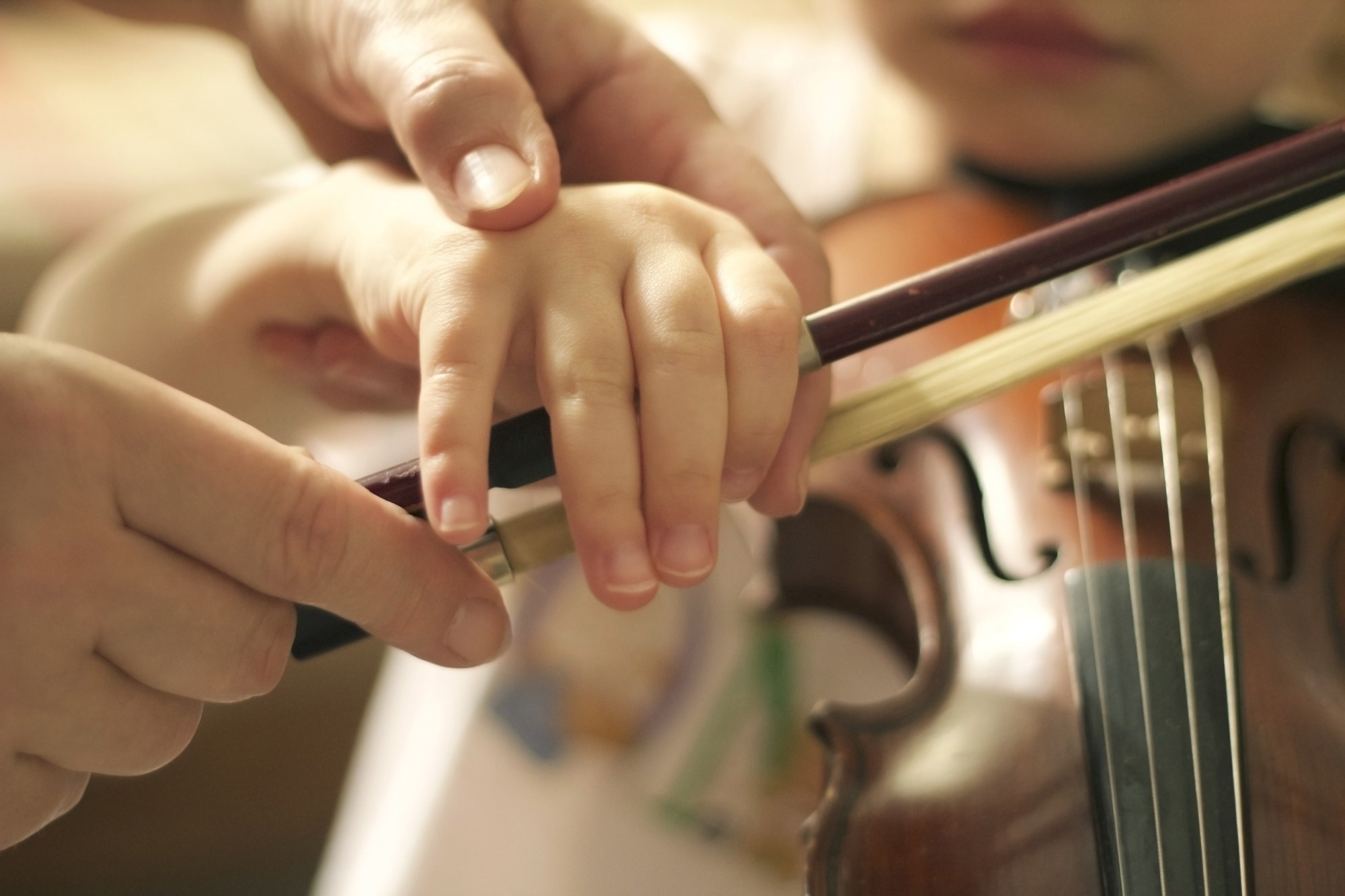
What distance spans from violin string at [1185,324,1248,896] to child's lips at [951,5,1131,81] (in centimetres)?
15

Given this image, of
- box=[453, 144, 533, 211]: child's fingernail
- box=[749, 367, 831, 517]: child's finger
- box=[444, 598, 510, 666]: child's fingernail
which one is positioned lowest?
box=[444, 598, 510, 666]: child's fingernail

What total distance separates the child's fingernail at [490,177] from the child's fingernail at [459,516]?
92 mm

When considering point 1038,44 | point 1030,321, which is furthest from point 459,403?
point 1038,44

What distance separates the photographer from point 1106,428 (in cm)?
41

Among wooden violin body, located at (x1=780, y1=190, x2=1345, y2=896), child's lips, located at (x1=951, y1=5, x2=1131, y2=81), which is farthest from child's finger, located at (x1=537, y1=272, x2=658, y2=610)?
child's lips, located at (x1=951, y1=5, x2=1131, y2=81)

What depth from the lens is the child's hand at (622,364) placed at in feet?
0.78

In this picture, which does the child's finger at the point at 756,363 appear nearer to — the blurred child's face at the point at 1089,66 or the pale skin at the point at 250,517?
the pale skin at the point at 250,517

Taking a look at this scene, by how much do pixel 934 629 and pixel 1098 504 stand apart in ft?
0.30

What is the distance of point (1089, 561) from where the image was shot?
37cm

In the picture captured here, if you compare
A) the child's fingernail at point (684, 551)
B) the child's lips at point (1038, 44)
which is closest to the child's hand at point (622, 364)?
the child's fingernail at point (684, 551)

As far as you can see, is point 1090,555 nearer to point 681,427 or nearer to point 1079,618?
point 1079,618

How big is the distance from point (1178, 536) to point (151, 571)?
349mm

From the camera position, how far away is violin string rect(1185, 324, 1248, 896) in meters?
0.28

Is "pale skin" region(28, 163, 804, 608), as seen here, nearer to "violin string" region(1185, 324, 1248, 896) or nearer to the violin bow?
the violin bow
